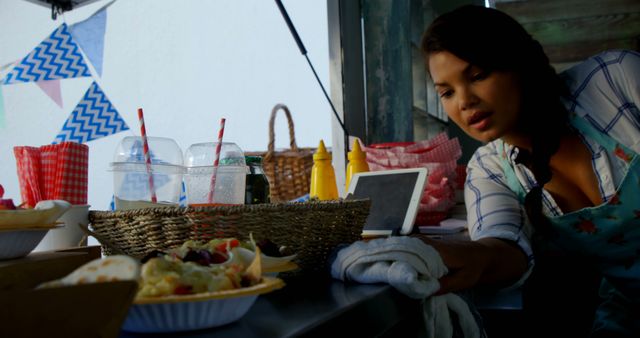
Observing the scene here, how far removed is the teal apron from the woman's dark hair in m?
0.07

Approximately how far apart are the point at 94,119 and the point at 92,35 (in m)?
0.60

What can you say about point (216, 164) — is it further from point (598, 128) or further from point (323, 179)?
point (598, 128)

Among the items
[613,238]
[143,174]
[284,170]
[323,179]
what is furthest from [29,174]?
[613,238]

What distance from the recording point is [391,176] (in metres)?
1.68

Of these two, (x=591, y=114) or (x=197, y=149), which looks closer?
(x=197, y=149)

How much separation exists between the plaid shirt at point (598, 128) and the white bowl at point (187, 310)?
0.93m

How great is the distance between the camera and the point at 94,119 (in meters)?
2.33

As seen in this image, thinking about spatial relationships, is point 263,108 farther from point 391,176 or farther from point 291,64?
point 391,176

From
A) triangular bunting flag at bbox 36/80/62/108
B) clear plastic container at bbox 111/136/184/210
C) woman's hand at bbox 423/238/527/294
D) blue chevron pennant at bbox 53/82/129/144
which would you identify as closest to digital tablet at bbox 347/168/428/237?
woman's hand at bbox 423/238/527/294

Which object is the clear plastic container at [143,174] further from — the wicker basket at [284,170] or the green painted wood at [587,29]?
the green painted wood at [587,29]

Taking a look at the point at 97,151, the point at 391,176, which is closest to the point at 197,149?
the point at 391,176

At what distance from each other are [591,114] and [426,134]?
1.92m

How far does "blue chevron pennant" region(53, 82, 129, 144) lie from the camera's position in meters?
2.31

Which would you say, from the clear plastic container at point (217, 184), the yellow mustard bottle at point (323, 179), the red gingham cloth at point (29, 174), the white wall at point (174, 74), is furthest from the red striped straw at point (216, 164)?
the white wall at point (174, 74)
